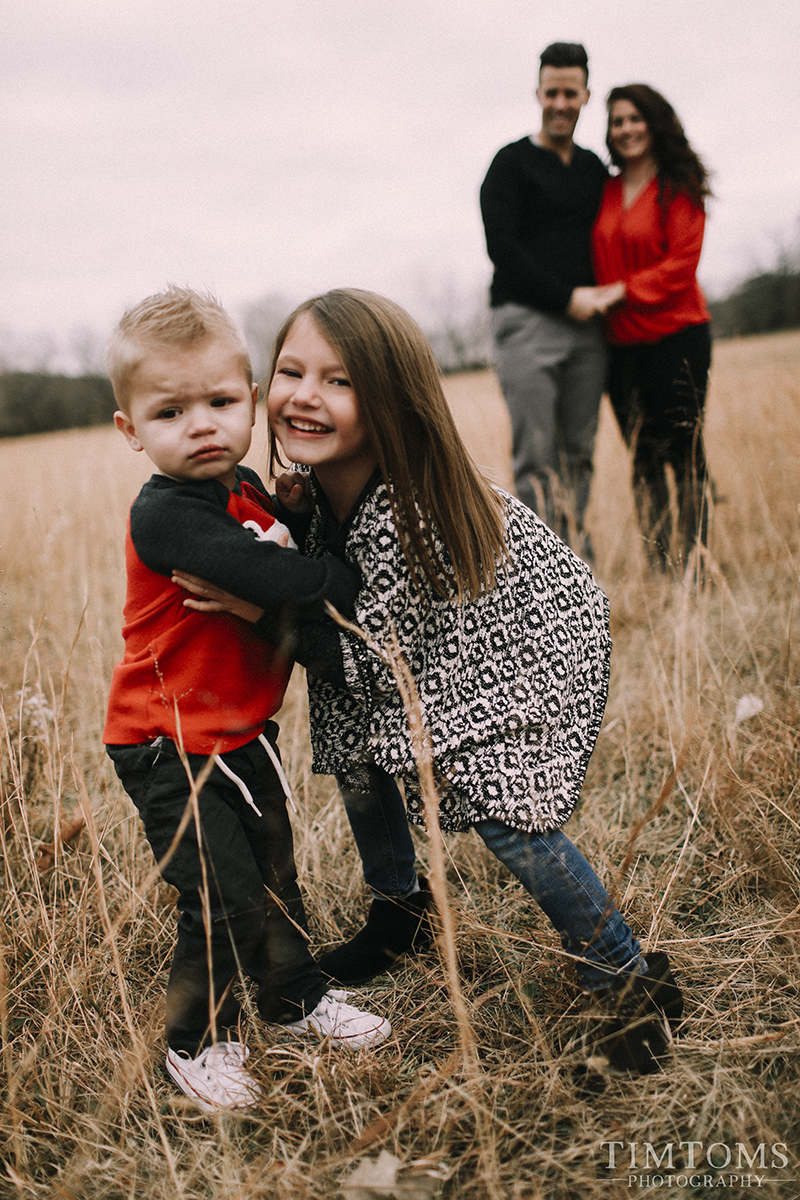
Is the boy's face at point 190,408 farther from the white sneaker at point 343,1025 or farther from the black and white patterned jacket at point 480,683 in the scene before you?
the white sneaker at point 343,1025

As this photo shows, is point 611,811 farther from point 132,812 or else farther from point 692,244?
point 692,244

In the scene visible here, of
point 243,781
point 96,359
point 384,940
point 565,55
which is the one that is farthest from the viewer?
point 96,359

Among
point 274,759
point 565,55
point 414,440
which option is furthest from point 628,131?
point 274,759

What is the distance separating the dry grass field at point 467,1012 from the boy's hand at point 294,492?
1.28ft

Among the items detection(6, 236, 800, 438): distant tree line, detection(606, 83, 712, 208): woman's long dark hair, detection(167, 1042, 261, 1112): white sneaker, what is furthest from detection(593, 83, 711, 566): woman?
detection(6, 236, 800, 438): distant tree line

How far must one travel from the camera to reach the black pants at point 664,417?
2811 mm

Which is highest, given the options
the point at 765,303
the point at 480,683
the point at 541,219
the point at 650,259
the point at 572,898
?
the point at 765,303

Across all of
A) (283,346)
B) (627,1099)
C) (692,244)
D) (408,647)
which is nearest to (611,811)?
(627,1099)

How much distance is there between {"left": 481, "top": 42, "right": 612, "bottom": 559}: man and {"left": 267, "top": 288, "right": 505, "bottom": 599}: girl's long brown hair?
1683 mm

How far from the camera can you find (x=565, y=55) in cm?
263

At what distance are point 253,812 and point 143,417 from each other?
2.28 feet

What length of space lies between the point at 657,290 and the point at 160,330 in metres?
2.19

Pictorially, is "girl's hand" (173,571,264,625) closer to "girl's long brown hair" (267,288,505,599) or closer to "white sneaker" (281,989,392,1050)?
"girl's long brown hair" (267,288,505,599)

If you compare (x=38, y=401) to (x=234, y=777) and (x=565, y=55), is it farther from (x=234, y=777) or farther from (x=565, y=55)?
(x=234, y=777)
